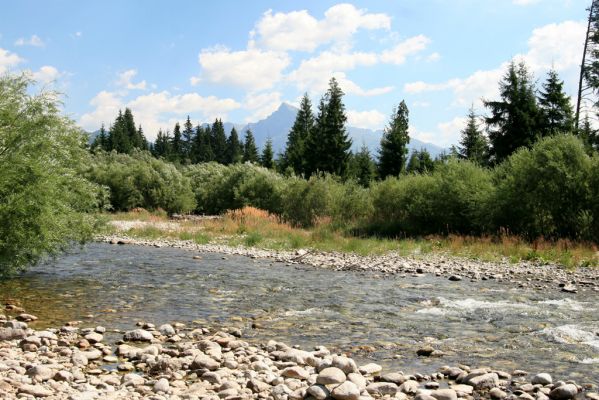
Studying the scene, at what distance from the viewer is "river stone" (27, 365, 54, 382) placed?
21.0 feet

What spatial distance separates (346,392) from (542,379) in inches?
109

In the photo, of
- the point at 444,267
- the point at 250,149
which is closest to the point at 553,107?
the point at 444,267

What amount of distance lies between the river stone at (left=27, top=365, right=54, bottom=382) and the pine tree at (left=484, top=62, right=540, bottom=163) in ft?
119

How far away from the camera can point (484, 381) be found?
661cm

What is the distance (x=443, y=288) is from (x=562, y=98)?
98.8ft

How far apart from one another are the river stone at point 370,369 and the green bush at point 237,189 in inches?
1083

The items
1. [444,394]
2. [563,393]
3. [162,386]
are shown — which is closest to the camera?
[444,394]

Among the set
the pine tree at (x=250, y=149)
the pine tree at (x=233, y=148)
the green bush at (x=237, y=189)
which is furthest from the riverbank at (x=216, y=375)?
the pine tree at (x=233, y=148)

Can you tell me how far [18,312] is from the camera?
1056 centimetres

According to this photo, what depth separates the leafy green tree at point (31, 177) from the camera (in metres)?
10.9

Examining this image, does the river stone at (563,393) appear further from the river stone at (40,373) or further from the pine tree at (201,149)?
the pine tree at (201,149)

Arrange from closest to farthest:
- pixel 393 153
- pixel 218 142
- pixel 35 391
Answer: pixel 35 391 < pixel 393 153 < pixel 218 142

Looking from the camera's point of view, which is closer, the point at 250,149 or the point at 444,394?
the point at 444,394

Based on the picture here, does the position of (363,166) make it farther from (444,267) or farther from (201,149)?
(201,149)
